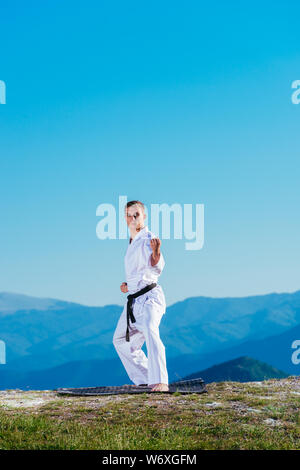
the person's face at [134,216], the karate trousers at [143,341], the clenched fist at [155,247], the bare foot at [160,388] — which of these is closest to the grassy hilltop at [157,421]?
the bare foot at [160,388]

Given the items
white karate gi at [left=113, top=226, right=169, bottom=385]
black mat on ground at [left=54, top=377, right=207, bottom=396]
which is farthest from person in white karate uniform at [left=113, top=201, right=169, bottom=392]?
black mat on ground at [left=54, top=377, right=207, bottom=396]

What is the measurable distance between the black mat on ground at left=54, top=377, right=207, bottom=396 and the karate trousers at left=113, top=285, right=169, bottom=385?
0.26 metres

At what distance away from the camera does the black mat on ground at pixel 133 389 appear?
33.0 feet

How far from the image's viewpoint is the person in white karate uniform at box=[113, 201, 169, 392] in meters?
10.2

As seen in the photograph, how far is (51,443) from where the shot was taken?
6633mm

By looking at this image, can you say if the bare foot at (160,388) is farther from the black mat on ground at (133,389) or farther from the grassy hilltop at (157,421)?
the grassy hilltop at (157,421)

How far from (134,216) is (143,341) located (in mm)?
2572

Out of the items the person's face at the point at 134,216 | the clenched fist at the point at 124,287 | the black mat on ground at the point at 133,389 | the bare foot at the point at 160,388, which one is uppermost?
the person's face at the point at 134,216

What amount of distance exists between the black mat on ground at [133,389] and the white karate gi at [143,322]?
252 mm

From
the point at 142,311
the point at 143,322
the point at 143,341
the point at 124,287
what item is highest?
the point at 124,287

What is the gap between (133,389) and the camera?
418 inches

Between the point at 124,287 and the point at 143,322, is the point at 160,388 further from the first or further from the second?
the point at 124,287

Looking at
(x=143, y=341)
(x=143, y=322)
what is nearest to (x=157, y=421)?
(x=143, y=322)
